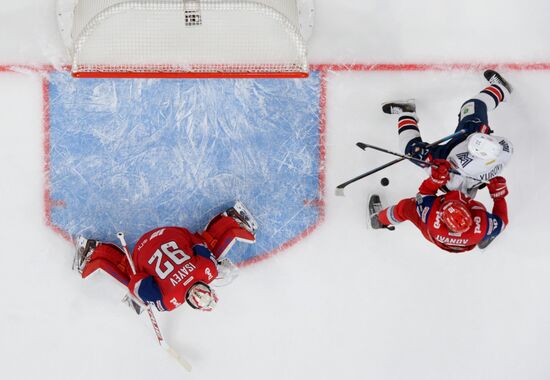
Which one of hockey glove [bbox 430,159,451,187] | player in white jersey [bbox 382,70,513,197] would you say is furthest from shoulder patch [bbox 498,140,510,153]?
hockey glove [bbox 430,159,451,187]

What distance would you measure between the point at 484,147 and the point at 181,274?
5.99ft

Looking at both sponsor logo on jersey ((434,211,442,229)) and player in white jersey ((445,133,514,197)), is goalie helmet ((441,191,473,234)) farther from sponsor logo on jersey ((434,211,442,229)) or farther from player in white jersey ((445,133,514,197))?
player in white jersey ((445,133,514,197))

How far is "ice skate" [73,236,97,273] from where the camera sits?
396 cm

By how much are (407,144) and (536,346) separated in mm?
1833

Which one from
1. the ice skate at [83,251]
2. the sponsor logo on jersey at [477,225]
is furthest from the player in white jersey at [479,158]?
the ice skate at [83,251]

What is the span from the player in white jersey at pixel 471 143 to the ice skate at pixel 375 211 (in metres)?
0.48

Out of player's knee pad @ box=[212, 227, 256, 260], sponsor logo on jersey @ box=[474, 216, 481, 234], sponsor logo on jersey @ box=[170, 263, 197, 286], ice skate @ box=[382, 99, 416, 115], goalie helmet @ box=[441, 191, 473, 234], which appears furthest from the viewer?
ice skate @ box=[382, 99, 416, 115]

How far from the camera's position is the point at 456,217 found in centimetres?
321

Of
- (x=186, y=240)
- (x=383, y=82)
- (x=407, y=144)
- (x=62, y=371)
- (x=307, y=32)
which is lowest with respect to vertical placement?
(x=62, y=371)

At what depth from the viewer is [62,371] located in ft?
13.7

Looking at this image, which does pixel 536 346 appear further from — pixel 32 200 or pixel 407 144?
pixel 32 200

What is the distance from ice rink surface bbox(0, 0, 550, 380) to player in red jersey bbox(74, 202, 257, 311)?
0.32 m

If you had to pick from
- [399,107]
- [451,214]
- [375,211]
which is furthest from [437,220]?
[399,107]

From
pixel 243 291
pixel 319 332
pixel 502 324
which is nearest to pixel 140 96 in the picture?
pixel 243 291
